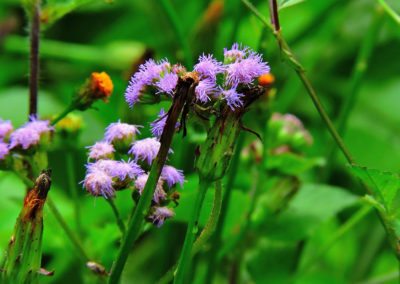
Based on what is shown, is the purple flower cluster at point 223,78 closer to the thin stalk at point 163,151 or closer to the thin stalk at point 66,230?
the thin stalk at point 163,151

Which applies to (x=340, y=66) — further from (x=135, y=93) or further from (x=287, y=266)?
(x=135, y=93)

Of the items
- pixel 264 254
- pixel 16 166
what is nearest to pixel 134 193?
pixel 16 166

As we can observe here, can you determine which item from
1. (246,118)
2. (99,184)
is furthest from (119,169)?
(246,118)

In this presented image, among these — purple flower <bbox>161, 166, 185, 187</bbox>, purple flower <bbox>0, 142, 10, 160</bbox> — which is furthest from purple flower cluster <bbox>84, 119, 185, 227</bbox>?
purple flower <bbox>0, 142, 10, 160</bbox>

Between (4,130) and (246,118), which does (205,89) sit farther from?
(246,118)

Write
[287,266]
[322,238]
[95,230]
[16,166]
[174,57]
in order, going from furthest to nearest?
[174,57] < [322,238] < [287,266] < [95,230] < [16,166]
